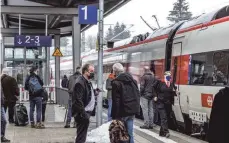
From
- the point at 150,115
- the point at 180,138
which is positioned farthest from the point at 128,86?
the point at 150,115

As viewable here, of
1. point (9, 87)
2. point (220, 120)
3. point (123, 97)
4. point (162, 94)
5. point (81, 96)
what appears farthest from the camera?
point (9, 87)

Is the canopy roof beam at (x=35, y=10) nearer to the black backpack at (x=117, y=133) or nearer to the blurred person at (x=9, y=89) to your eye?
the blurred person at (x=9, y=89)

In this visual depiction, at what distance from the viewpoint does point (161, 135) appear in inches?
425

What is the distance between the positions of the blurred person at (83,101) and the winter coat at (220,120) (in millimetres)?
3267

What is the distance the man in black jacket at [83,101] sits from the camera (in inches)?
288

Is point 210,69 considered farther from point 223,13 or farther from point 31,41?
point 31,41

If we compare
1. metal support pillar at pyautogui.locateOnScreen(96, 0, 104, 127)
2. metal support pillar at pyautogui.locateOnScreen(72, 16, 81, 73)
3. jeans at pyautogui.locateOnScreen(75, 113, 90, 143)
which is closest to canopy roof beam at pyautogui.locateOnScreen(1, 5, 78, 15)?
metal support pillar at pyautogui.locateOnScreen(72, 16, 81, 73)

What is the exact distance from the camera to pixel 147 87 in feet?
41.2

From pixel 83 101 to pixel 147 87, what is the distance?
5.28m

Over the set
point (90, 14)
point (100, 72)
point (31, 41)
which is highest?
point (90, 14)

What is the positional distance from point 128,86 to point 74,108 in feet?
3.56

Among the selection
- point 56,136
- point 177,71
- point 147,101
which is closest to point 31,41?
point 147,101

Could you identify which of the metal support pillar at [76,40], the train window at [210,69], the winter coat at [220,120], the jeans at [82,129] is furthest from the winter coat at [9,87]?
the winter coat at [220,120]

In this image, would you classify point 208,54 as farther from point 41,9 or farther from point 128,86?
point 41,9
